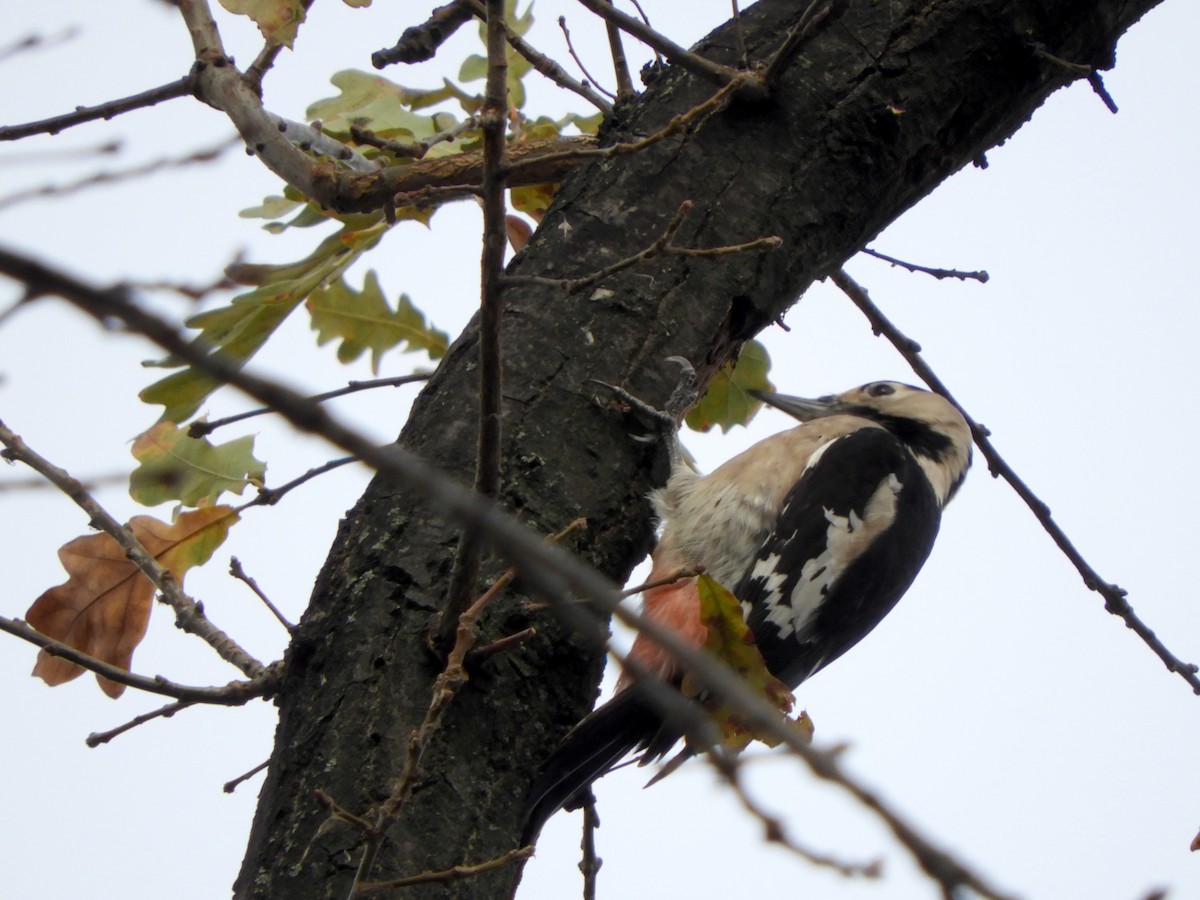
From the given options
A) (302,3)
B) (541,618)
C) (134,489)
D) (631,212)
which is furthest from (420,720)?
(302,3)

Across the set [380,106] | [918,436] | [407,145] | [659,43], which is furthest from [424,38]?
[918,436]

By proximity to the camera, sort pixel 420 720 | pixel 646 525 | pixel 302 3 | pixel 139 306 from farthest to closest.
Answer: pixel 302 3
pixel 646 525
pixel 420 720
pixel 139 306

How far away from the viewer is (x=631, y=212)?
2.09 m

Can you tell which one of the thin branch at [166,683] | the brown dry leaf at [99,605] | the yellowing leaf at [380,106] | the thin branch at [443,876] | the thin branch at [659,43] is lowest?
the thin branch at [443,876]

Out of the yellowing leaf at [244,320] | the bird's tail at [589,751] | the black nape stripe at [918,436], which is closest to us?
the bird's tail at [589,751]

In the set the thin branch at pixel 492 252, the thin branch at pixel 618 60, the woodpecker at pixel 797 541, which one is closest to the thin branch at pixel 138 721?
the thin branch at pixel 492 252

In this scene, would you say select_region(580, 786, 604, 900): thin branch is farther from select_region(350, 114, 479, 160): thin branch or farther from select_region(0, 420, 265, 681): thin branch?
Result: select_region(350, 114, 479, 160): thin branch

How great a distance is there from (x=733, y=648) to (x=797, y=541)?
1.27 metres

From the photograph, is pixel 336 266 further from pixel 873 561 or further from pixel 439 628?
pixel 873 561

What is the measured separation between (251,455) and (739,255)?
0.98 m

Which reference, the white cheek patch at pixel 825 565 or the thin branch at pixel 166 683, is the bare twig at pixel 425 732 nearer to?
the thin branch at pixel 166 683

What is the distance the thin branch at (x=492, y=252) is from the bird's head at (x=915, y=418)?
251cm

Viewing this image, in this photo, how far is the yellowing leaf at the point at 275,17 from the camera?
221cm

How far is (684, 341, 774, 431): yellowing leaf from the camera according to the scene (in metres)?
3.09
